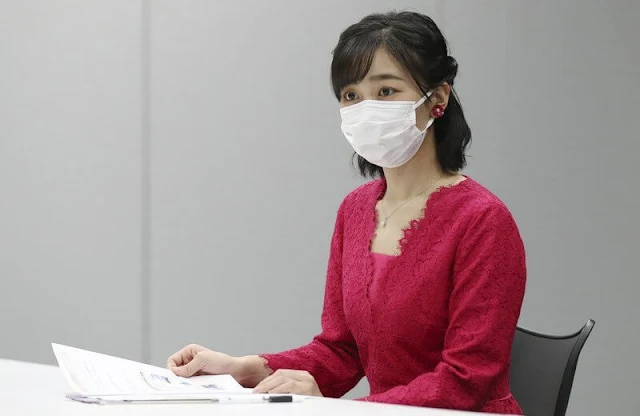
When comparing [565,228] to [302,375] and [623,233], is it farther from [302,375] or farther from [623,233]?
[302,375]

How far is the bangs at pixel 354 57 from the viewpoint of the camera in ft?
6.26

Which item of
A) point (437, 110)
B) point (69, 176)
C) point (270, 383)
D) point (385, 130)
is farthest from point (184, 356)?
point (69, 176)

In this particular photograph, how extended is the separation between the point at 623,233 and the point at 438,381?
185 cm

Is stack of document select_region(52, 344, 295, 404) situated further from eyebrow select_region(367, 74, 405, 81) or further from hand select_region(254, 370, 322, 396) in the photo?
Result: eyebrow select_region(367, 74, 405, 81)

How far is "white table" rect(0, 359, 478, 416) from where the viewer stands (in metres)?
1.38

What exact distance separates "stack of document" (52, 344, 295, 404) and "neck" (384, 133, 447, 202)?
541 mm

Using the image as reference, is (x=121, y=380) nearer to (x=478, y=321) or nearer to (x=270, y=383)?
(x=270, y=383)

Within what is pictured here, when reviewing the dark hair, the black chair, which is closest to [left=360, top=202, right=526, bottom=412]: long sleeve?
the black chair

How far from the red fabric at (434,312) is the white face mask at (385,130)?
0.39 ft

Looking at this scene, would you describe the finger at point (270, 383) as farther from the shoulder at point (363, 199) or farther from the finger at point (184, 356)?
the shoulder at point (363, 199)

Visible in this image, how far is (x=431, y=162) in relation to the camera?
2.02 m

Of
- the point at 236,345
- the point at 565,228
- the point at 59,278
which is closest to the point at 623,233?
the point at 565,228

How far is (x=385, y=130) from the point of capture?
1.94 m

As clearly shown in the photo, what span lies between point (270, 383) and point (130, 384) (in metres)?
0.29
